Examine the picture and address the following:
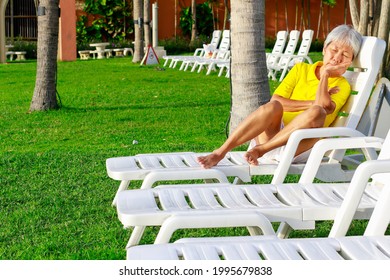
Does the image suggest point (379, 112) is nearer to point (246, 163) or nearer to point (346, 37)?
point (346, 37)

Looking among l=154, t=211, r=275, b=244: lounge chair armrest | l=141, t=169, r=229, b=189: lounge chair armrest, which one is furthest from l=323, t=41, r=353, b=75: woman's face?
l=154, t=211, r=275, b=244: lounge chair armrest

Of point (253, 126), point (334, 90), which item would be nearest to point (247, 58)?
point (334, 90)

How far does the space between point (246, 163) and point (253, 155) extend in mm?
68

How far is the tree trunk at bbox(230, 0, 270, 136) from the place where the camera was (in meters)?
9.04

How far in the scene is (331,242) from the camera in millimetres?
3668

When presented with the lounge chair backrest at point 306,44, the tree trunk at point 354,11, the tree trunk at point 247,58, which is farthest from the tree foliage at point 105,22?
the tree trunk at point 247,58

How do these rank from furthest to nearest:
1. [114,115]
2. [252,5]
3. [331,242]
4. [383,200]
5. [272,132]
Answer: [114,115]
[252,5]
[272,132]
[383,200]
[331,242]

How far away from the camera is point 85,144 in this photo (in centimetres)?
977

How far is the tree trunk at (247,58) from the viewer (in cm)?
904

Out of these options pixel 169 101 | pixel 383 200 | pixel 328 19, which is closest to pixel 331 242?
pixel 383 200

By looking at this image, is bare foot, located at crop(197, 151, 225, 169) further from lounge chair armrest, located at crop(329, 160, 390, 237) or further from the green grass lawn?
lounge chair armrest, located at crop(329, 160, 390, 237)

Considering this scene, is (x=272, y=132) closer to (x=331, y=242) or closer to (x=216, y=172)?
(x=216, y=172)

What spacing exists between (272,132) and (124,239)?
143cm

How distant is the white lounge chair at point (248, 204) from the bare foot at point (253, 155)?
0.57m
